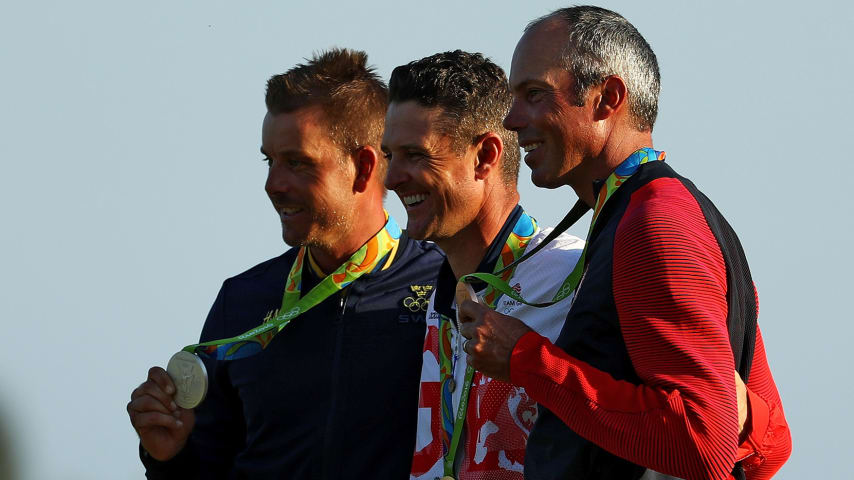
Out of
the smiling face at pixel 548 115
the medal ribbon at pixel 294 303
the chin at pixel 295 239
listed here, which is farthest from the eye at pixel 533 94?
the chin at pixel 295 239

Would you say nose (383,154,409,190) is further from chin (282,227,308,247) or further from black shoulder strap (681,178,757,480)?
black shoulder strap (681,178,757,480)

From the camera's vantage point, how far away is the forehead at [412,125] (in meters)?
6.35

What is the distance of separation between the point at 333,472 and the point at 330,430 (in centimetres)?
20

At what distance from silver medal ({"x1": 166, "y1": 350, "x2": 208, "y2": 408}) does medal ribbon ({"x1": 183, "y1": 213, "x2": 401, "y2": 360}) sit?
0.11m

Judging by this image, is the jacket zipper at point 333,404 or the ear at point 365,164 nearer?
the jacket zipper at point 333,404

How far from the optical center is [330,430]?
21.3 feet

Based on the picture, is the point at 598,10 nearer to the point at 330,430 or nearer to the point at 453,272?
the point at 453,272

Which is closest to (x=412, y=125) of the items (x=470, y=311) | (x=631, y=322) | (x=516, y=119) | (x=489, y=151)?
(x=489, y=151)

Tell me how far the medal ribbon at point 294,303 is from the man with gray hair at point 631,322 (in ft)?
6.53

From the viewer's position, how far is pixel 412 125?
6.39 meters

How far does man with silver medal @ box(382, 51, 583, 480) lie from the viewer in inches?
228

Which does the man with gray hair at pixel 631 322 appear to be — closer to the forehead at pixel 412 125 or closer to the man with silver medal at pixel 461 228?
the man with silver medal at pixel 461 228

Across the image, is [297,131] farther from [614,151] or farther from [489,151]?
[614,151]

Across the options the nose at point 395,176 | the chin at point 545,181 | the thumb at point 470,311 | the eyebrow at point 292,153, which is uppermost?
the eyebrow at point 292,153
